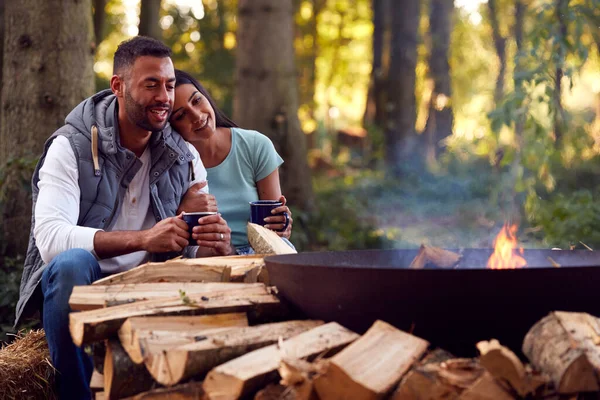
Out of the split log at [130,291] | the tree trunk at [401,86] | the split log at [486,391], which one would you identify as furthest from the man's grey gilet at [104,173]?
the tree trunk at [401,86]

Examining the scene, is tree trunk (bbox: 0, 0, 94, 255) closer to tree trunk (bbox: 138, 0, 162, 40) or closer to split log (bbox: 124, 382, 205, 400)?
split log (bbox: 124, 382, 205, 400)

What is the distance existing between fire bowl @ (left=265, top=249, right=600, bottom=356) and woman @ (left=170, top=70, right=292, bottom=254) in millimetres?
1696

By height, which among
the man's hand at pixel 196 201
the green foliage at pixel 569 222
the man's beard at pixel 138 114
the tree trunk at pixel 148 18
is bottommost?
the green foliage at pixel 569 222

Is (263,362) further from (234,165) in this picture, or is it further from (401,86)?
(401,86)

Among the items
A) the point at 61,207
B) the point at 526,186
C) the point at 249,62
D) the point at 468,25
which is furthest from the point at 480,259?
the point at 468,25

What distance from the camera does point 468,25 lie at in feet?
114

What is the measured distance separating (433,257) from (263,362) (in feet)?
3.30

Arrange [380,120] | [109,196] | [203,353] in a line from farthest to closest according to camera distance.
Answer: [380,120] → [109,196] → [203,353]

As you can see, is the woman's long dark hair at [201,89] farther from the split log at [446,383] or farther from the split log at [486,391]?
the split log at [486,391]

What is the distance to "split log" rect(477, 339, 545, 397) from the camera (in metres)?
2.19

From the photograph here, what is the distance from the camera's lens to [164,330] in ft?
8.74

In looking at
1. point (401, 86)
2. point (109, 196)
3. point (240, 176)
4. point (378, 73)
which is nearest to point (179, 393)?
point (109, 196)

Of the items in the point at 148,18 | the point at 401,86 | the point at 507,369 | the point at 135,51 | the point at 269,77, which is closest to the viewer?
the point at 507,369

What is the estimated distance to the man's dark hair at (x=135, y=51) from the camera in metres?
3.78
